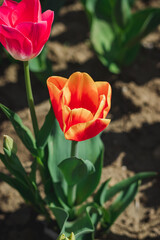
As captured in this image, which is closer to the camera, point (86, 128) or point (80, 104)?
point (86, 128)

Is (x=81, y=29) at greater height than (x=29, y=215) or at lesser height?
greater

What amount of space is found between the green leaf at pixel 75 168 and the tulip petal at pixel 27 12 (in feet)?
1.63

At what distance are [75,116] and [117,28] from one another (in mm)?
1499

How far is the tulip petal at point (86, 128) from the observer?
1.05 m

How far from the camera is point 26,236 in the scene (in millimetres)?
1861

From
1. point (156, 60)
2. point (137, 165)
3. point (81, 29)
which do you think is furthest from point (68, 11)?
point (137, 165)

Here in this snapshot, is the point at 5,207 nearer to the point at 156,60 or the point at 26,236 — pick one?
the point at 26,236

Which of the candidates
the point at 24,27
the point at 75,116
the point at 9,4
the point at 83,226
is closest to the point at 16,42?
the point at 24,27

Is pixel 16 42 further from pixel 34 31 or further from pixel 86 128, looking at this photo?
pixel 86 128

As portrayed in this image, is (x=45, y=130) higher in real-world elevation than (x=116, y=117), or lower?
higher

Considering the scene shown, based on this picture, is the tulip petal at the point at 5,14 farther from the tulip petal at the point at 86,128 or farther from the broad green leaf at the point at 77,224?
the broad green leaf at the point at 77,224

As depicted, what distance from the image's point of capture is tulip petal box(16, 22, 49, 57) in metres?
1.05

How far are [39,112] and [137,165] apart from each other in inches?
27.4

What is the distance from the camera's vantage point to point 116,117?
234 centimetres
